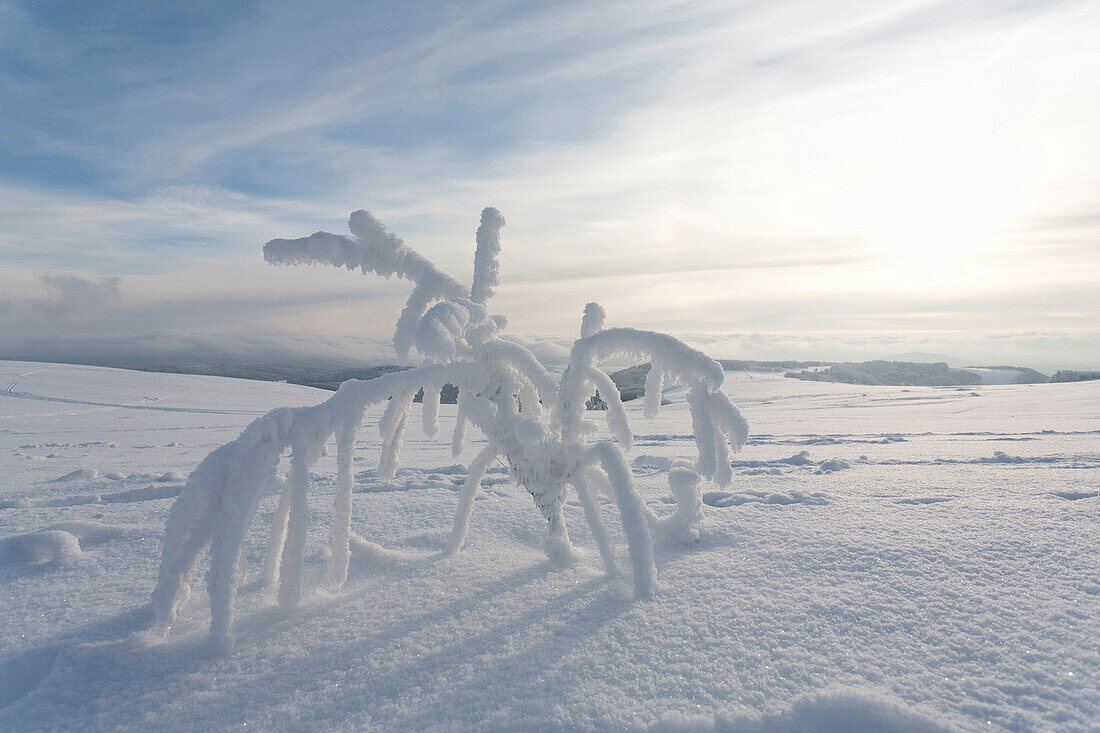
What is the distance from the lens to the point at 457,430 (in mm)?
2863

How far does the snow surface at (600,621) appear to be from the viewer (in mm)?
1544

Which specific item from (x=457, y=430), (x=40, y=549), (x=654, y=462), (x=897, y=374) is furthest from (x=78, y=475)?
(x=897, y=374)

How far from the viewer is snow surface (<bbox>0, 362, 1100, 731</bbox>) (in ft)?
5.07

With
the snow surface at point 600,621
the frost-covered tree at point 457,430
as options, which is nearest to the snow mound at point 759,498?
the snow surface at point 600,621

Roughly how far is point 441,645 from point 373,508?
214 centimetres

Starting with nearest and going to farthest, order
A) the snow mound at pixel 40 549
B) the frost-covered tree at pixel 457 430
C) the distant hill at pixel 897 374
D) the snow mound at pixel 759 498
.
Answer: the frost-covered tree at pixel 457 430, the snow mound at pixel 40 549, the snow mound at pixel 759 498, the distant hill at pixel 897 374

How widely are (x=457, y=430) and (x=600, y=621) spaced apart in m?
1.24

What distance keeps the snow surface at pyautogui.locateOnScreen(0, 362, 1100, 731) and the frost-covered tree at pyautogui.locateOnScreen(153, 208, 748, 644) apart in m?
0.18

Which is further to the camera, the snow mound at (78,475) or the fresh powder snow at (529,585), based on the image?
the snow mound at (78,475)

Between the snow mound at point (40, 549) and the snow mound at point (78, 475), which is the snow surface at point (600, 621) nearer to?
the snow mound at point (40, 549)

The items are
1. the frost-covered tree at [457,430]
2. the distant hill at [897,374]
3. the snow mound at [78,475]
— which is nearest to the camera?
the frost-covered tree at [457,430]

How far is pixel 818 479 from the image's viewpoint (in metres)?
4.49

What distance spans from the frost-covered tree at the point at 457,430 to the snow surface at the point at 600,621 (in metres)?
0.18

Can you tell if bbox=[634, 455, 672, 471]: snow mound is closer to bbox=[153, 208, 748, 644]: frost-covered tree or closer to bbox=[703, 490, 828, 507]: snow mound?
bbox=[703, 490, 828, 507]: snow mound
